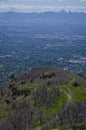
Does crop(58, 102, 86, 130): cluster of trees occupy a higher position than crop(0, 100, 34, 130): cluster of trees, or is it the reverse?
crop(58, 102, 86, 130): cluster of trees

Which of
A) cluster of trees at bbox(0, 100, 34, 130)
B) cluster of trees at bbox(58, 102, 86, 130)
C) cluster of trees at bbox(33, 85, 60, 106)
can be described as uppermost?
cluster of trees at bbox(58, 102, 86, 130)

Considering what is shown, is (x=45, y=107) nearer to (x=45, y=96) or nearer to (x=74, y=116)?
(x=45, y=96)

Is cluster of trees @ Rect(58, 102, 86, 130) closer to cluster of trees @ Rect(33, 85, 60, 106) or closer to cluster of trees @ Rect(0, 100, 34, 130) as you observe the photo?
cluster of trees @ Rect(0, 100, 34, 130)

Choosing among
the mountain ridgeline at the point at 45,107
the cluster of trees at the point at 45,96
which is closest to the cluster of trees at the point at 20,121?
the mountain ridgeline at the point at 45,107

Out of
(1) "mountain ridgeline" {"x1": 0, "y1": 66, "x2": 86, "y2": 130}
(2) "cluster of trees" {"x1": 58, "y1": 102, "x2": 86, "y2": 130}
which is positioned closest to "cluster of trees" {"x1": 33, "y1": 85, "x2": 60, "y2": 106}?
(1) "mountain ridgeline" {"x1": 0, "y1": 66, "x2": 86, "y2": 130}

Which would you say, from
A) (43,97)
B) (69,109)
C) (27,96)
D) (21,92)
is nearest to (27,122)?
(69,109)

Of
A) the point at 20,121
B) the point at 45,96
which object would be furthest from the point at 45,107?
the point at 20,121

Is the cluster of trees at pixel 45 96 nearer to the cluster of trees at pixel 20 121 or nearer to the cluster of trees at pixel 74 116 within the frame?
the cluster of trees at pixel 20 121

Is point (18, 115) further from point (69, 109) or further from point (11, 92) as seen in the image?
point (11, 92)
